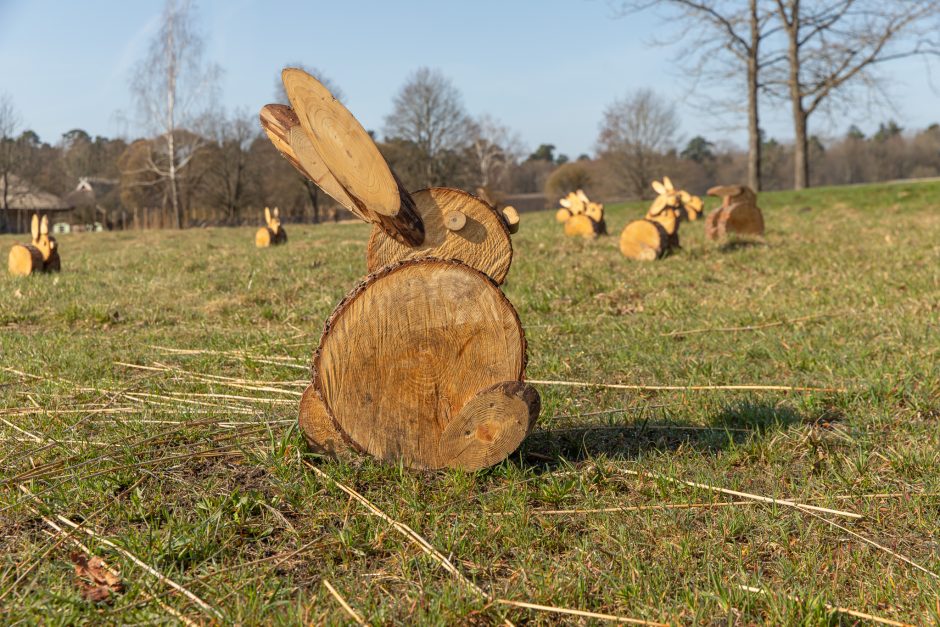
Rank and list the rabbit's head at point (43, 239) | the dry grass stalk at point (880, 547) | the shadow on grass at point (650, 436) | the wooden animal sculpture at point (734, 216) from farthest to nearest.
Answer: the wooden animal sculpture at point (734, 216) < the rabbit's head at point (43, 239) < the shadow on grass at point (650, 436) < the dry grass stalk at point (880, 547)

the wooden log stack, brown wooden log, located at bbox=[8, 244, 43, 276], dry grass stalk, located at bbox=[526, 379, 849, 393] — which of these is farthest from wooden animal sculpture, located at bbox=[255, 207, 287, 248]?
the wooden log stack

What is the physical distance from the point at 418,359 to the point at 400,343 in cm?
9

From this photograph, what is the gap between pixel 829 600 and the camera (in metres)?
1.97

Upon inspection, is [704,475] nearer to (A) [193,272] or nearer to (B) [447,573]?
(B) [447,573]

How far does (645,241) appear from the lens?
32.4ft

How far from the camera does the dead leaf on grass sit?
196 cm

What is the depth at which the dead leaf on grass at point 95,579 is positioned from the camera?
1.96 meters

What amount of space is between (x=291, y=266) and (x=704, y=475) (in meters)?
7.81

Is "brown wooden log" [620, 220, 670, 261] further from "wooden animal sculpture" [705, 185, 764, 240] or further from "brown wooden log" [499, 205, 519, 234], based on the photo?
"brown wooden log" [499, 205, 519, 234]

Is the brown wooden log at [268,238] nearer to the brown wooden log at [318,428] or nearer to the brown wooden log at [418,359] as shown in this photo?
the brown wooden log at [318,428]

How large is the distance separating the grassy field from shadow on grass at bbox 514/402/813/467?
0.01 m

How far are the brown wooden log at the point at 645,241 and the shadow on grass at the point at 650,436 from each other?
6.42 meters

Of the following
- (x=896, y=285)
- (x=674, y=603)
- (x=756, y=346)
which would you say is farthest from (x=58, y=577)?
(x=896, y=285)

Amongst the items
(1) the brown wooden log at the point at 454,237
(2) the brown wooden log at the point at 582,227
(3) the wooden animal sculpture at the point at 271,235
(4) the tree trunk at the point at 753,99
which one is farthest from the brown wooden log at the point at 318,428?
(4) the tree trunk at the point at 753,99
